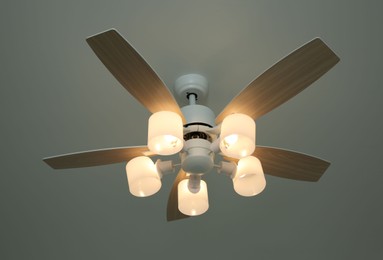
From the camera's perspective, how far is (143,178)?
1182 millimetres

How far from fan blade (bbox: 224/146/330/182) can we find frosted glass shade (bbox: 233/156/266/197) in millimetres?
83

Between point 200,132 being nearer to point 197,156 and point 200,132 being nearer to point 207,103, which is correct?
point 197,156

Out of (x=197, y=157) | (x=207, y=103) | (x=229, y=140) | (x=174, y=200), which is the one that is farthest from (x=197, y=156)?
(x=207, y=103)

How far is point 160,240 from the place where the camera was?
2.25 m

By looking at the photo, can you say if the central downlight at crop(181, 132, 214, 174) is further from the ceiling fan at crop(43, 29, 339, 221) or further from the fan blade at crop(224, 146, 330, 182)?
the fan blade at crop(224, 146, 330, 182)

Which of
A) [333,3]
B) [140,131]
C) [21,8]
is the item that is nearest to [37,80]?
[21,8]

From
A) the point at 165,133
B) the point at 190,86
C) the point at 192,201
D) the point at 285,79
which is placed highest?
the point at 190,86

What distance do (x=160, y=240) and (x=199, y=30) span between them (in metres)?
1.26

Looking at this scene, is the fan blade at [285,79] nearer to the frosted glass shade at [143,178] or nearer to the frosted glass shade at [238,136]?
the frosted glass shade at [238,136]

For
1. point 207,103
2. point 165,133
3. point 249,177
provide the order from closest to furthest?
point 165,133, point 249,177, point 207,103

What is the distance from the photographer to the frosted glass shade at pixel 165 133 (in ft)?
3.59

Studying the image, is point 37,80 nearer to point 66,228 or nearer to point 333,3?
point 66,228

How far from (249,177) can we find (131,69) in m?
0.45

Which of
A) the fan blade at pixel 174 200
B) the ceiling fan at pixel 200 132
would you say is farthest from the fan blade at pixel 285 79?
the fan blade at pixel 174 200
